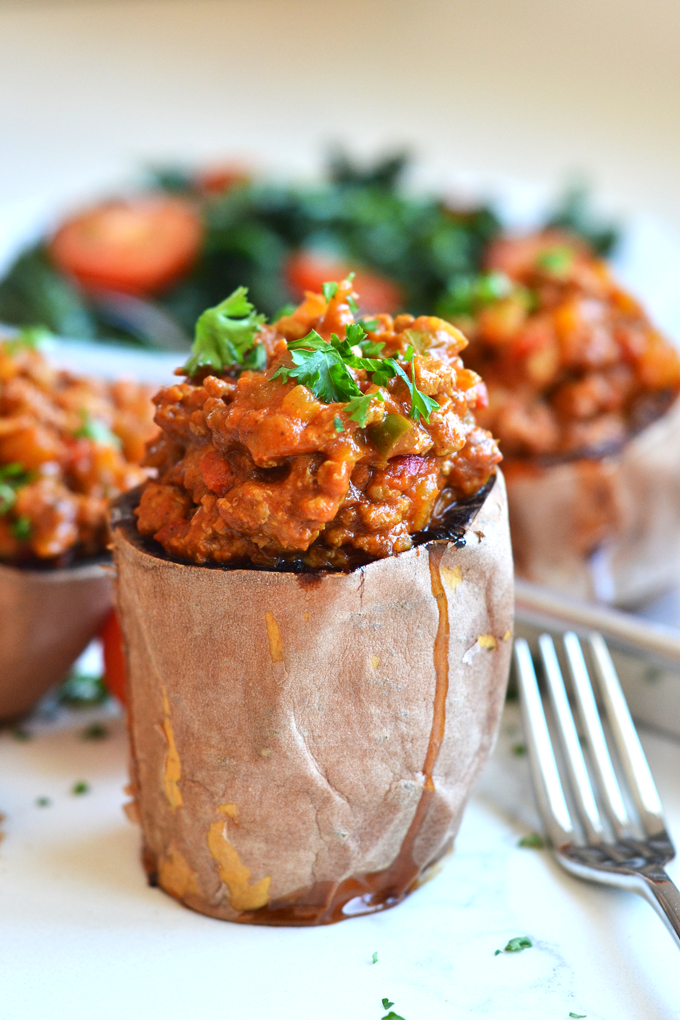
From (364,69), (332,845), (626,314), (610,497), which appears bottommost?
(332,845)

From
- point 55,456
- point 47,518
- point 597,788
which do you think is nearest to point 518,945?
point 597,788

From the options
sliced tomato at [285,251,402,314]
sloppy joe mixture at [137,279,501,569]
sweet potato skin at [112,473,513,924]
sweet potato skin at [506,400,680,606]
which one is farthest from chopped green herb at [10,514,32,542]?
sliced tomato at [285,251,402,314]

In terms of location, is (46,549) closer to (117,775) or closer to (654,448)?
(117,775)

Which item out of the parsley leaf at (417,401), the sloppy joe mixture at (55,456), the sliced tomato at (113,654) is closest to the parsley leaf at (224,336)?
the parsley leaf at (417,401)

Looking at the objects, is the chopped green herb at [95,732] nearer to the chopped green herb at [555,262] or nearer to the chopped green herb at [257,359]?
the chopped green herb at [257,359]

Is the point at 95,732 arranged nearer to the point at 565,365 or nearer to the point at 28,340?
the point at 28,340

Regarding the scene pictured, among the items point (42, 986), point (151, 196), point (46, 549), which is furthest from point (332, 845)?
point (151, 196)

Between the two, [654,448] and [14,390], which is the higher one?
[14,390]
